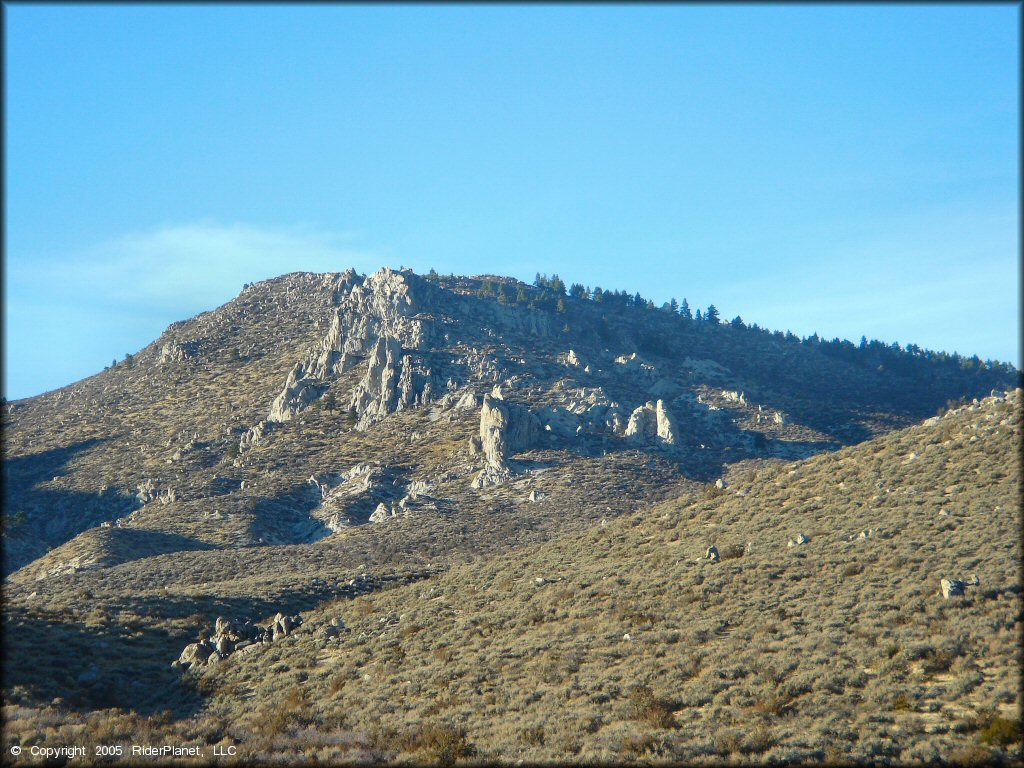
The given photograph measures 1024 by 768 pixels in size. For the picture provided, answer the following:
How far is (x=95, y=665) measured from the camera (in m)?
26.2

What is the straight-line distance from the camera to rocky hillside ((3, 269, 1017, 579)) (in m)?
68.3

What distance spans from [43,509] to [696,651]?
84.7 m

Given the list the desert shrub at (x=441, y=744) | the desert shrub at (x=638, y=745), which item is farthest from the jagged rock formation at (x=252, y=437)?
the desert shrub at (x=638, y=745)

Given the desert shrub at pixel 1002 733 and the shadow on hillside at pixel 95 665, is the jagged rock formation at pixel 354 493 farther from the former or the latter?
the desert shrub at pixel 1002 733

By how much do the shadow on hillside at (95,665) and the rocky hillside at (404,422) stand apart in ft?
82.2

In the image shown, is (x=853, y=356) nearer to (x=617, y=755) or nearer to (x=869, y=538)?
(x=869, y=538)

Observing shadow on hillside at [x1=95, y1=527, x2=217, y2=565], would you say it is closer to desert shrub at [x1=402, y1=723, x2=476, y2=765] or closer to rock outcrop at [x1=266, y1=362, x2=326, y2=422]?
rock outcrop at [x1=266, y1=362, x2=326, y2=422]

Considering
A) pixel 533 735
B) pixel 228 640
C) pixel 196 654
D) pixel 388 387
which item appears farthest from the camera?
pixel 388 387

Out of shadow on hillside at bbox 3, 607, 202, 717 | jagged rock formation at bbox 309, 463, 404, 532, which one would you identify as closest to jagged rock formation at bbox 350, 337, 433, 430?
jagged rock formation at bbox 309, 463, 404, 532

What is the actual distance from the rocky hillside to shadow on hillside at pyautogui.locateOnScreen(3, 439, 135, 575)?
31cm

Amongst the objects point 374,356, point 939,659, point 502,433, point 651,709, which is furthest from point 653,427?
point 651,709

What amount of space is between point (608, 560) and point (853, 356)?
127353 mm

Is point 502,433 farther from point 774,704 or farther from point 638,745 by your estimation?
point 638,745

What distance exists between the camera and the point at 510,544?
5650 cm
